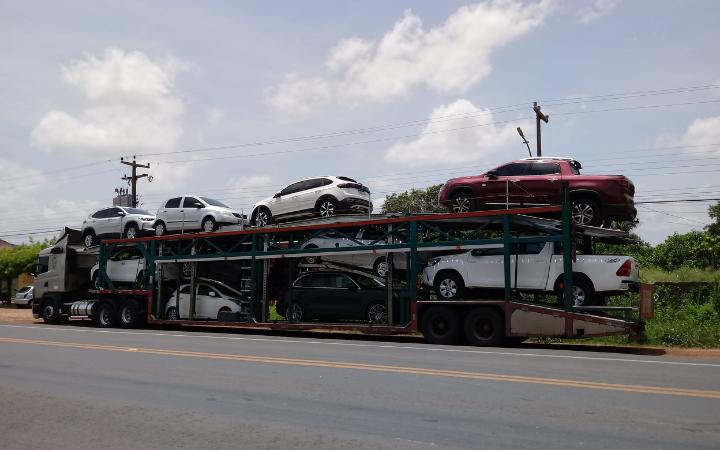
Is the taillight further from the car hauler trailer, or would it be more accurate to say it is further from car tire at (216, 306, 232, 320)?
car tire at (216, 306, 232, 320)

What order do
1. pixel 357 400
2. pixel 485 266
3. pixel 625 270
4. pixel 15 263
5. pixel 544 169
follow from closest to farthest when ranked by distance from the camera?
pixel 357 400, pixel 625 270, pixel 485 266, pixel 544 169, pixel 15 263

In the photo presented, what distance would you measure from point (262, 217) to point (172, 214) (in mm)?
3175

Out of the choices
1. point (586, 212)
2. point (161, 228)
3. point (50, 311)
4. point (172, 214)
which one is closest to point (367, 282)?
point (586, 212)

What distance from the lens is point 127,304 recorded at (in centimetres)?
2069

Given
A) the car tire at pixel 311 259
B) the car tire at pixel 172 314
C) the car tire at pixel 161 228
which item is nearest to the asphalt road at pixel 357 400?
the car tire at pixel 311 259

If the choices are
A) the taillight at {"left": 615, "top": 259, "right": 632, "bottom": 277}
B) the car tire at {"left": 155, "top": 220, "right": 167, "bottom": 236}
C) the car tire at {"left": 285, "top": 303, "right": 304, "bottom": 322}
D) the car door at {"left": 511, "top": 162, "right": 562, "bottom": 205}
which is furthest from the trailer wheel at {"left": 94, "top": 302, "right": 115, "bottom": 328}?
the taillight at {"left": 615, "top": 259, "right": 632, "bottom": 277}

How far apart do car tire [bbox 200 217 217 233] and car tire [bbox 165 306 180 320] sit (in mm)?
2502

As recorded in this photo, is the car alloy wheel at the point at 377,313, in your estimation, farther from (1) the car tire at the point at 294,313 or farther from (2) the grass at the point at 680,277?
(2) the grass at the point at 680,277

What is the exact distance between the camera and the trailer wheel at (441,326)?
14.2 meters

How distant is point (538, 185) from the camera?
14930 millimetres

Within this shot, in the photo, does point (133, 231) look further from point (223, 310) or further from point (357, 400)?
point (357, 400)

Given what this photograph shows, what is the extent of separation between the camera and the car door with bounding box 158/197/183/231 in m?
20.3

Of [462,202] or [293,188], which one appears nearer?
[462,202]

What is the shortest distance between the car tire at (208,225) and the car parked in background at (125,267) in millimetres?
2628
